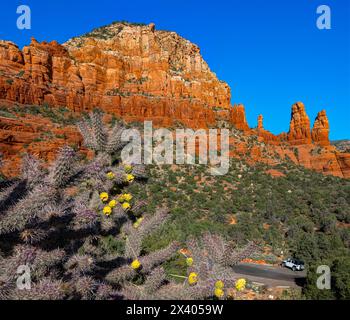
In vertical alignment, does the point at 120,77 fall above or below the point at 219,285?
above

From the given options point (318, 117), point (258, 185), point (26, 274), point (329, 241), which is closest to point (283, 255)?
point (329, 241)

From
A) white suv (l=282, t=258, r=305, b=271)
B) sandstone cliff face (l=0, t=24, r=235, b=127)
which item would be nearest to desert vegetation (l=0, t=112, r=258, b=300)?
white suv (l=282, t=258, r=305, b=271)

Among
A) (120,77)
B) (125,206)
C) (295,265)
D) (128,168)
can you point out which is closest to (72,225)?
(125,206)

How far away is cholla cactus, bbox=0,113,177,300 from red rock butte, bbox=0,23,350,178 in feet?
136

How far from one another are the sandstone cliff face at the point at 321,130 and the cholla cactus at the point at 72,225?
245 feet

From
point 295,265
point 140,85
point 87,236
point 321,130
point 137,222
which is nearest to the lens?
point 87,236

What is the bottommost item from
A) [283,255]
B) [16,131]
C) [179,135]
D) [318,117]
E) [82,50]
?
[283,255]

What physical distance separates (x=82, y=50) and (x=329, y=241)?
53651mm

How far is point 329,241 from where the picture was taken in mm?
23188

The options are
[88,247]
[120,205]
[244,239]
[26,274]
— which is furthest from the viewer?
[244,239]

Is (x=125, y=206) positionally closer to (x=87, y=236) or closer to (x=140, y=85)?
(x=87, y=236)

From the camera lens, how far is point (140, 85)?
201 feet

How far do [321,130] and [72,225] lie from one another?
77.0m

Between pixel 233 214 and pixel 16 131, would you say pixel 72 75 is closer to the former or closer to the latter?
pixel 16 131
